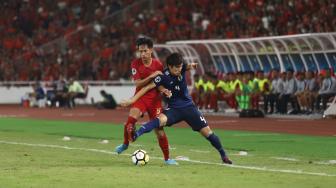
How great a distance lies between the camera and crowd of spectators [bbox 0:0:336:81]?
3831 centimetres

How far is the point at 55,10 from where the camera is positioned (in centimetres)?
5466

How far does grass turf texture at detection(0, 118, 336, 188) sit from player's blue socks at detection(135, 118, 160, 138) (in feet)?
1.75

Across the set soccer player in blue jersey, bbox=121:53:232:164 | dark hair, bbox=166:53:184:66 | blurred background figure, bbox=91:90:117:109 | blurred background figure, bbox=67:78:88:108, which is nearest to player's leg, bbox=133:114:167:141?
soccer player in blue jersey, bbox=121:53:232:164

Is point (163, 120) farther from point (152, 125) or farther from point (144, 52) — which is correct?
point (144, 52)

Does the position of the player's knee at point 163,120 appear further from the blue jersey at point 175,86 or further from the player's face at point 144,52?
the player's face at point 144,52

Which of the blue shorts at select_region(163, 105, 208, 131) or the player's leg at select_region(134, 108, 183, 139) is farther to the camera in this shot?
the blue shorts at select_region(163, 105, 208, 131)

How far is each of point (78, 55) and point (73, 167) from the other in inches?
1391

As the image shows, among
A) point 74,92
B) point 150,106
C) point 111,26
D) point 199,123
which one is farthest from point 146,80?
point 111,26

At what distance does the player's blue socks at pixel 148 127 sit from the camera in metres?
14.5

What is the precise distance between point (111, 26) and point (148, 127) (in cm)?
3557

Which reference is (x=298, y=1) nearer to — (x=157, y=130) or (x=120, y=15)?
(x=120, y=15)

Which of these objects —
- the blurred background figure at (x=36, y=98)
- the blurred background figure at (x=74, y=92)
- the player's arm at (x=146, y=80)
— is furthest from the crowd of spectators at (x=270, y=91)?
the player's arm at (x=146, y=80)

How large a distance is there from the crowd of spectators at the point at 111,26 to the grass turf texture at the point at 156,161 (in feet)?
46.7

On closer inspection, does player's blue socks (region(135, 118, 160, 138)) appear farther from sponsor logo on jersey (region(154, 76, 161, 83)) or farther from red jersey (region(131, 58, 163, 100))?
red jersey (region(131, 58, 163, 100))
